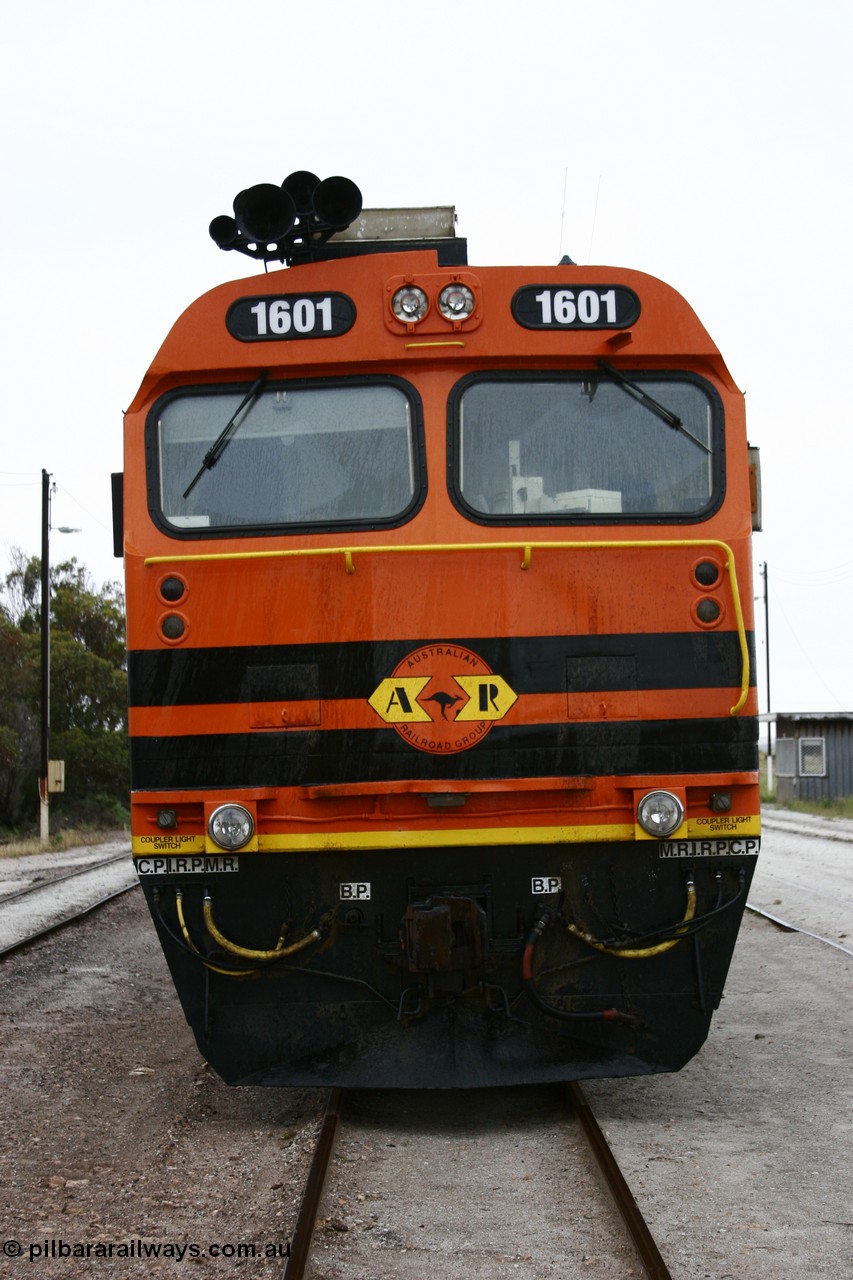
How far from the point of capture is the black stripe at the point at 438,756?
19.5 ft

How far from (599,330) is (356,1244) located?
3.84 m

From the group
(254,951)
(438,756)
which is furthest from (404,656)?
(254,951)

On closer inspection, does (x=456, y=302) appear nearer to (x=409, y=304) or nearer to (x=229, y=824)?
(x=409, y=304)

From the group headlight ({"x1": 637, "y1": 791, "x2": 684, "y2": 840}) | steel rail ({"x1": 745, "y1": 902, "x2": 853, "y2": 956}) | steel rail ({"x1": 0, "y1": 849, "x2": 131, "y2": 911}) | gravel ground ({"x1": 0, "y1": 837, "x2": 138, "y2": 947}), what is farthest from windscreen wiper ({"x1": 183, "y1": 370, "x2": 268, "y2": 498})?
steel rail ({"x1": 0, "y1": 849, "x2": 131, "y2": 911})

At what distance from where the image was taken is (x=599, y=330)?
20.6 feet

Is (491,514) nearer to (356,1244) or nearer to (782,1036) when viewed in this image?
(356,1244)

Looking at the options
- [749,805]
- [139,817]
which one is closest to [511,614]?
[749,805]

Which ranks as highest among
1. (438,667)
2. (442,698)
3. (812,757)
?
(438,667)

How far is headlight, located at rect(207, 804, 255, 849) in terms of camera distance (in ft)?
19.5

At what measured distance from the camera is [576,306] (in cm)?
627

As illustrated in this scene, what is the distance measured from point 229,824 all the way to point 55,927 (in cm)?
865

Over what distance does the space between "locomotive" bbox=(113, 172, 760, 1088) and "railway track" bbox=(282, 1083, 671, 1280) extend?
29 centimetres

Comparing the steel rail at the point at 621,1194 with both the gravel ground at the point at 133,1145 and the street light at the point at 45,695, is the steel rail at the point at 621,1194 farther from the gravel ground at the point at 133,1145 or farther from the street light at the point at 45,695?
the street light at the point at 45,695

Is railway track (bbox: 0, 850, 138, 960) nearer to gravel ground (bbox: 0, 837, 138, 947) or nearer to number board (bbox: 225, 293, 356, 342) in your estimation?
gravel ground (bbox: 0, 837, 138, 947)
